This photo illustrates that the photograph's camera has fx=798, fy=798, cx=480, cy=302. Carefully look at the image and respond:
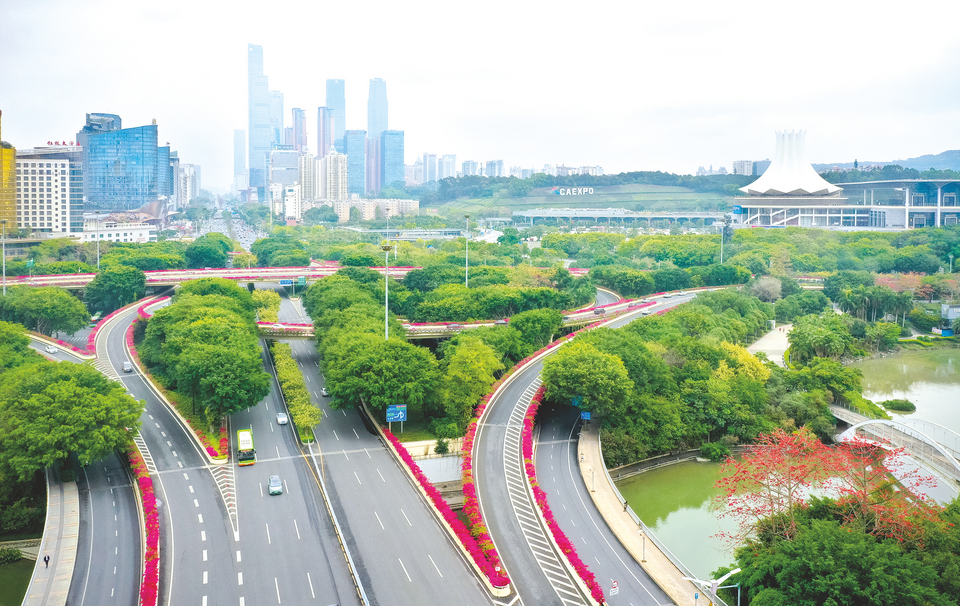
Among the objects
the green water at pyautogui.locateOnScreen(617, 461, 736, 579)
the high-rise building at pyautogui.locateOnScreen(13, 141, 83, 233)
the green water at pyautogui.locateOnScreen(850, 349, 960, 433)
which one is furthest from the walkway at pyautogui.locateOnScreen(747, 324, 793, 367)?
the high-rise building at pyautogui.locateOnScreen(13, 141, 83, 233)

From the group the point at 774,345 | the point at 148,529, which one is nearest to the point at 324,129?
the point at 774,345

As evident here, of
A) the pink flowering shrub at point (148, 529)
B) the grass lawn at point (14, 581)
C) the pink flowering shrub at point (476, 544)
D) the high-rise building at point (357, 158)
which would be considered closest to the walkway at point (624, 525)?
the pink flowering shrub at point (476, 544)

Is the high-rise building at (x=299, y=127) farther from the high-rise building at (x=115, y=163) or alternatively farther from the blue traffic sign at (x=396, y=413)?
the blue traffic sign at (x=396, y=413)

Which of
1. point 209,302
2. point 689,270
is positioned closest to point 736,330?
point 689,270

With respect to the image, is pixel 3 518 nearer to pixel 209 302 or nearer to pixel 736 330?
pixel 209 302

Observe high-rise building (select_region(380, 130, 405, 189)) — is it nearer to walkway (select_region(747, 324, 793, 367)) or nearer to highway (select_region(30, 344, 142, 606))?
walkway (select_region(747, 324, 793, 367))

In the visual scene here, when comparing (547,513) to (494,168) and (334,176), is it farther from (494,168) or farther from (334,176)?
(494,168)
